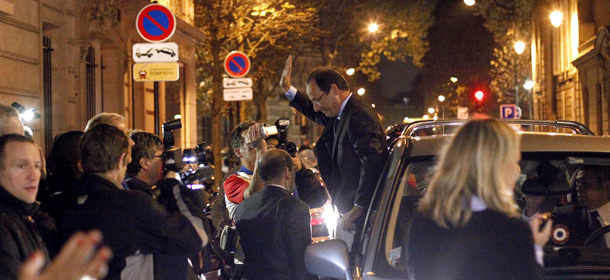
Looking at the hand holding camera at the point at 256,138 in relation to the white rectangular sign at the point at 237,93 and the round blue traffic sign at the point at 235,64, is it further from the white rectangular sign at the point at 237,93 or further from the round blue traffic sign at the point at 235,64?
the round blue traffic sign at the point at 235,64

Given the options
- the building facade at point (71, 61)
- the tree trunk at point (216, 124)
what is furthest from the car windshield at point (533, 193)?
the tree trunk at point (216, 124)

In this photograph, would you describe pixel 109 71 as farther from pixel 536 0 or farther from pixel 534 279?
pixel 536 0

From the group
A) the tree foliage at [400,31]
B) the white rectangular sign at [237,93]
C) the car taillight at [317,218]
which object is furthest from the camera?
the tree foliage at [400,31]

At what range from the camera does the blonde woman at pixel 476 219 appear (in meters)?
2.95

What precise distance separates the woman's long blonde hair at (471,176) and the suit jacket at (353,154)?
167 centimetres

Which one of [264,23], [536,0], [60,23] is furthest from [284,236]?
[536,0]

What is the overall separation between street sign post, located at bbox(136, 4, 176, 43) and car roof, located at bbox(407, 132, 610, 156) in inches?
307

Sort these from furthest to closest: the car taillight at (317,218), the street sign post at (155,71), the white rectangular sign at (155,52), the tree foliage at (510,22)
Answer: the tree foliage at (510,22) < the white rectangular sign at (155,52) < the street sign post at (155,71) < the car taillight at (317,218)

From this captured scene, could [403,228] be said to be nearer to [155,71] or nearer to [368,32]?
[155,71]

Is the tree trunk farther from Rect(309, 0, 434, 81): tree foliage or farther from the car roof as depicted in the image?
the car roof

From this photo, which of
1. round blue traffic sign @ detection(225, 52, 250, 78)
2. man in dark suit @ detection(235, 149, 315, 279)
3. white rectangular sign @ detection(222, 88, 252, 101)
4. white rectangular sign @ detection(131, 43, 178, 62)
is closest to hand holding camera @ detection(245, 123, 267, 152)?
man in dark suit @ detection(235, 149, 315, 279)

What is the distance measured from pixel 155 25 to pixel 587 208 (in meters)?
7.79

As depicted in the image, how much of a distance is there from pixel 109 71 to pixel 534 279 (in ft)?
54.6

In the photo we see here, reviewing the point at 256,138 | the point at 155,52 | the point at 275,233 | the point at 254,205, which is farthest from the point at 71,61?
the point at 275,233
